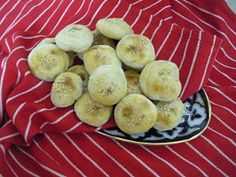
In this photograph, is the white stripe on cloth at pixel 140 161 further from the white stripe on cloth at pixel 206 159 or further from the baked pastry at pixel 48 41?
the baked pastry at pixel 48 41

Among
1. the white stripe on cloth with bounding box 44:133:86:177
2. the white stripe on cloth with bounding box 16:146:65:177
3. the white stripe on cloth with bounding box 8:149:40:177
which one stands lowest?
the white stripe on cloth with bounding box 8:149:40:177

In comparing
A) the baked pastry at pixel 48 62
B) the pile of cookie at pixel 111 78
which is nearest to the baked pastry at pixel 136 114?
the pile of cookie at pixel 111 78

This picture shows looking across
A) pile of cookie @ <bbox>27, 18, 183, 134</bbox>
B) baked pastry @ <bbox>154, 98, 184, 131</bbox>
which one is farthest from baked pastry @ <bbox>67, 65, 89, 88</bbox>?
baked pastry @ <bbox>154, 98, 184, 131</bbox>

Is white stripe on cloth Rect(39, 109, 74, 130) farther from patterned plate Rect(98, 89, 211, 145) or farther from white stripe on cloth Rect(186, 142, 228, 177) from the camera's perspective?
white stripe on cloth Rect(186, 142, 228, 177)

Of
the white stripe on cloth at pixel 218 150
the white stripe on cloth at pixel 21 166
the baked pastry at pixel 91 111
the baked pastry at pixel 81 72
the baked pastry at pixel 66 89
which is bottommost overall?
the white stripe on cloth at pixel 21 166

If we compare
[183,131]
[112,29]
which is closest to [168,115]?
[183,131]

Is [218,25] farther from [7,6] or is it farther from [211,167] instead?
[7,6]

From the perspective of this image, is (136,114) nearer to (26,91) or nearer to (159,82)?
(159,82)
